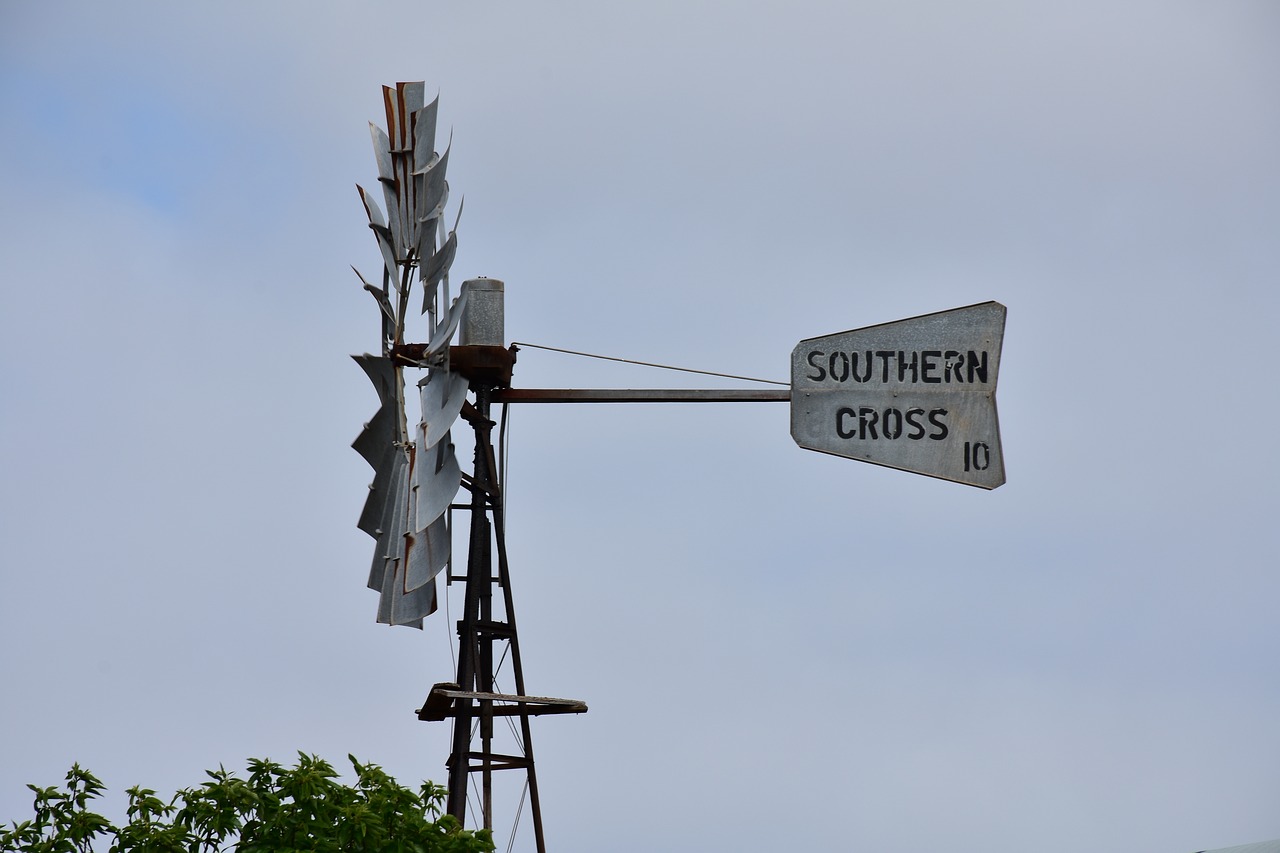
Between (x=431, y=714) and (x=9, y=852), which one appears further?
(x=431, y=714)

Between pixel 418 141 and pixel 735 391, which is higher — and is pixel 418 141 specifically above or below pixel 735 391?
above

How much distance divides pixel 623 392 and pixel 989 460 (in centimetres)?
300

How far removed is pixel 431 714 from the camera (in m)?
19.4

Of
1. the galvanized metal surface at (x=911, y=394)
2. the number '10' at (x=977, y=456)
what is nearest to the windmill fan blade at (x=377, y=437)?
the galvanized metal surface at (x=911, y=394)

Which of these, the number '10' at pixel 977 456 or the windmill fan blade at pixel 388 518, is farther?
the windmill fan blade at pixel 388 518

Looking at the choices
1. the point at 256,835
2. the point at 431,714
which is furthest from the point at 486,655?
the point at 256,835

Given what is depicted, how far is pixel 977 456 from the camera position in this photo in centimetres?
1891

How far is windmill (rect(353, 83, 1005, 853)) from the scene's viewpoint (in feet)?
62.3

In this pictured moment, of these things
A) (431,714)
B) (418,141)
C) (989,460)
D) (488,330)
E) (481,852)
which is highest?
(418,141)

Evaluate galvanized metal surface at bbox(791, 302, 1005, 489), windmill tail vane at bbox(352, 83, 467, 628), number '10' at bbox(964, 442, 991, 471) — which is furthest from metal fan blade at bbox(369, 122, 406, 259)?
number '10' at bbox(964, 442, 991, 471)

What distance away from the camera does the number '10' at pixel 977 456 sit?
18875 mm

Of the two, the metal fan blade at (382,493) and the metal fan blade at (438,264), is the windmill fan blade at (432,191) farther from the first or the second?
the metal fan blade at (382,493)

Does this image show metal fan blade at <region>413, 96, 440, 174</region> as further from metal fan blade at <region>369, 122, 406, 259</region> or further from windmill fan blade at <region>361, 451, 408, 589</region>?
windmill fan blade at <region>361, 451, 408, 589</region>

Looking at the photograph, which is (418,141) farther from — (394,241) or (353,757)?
(353,757)
